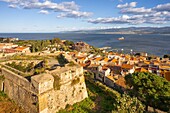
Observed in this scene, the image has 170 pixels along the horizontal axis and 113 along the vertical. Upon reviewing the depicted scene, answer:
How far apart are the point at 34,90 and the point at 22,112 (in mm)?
2704

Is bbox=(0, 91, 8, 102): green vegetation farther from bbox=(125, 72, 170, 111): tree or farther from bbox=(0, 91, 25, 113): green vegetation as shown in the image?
bbox=(125, 72, 170, 111): tree

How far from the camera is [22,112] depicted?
15.1 meters

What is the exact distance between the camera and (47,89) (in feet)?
46.5

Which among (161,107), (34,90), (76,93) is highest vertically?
(34,90)

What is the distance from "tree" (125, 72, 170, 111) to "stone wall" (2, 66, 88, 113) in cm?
528

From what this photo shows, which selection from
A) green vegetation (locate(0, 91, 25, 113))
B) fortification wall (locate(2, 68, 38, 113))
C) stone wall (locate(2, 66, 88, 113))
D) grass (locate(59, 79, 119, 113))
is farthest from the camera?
grass (locate(59, 79, 119, 113))

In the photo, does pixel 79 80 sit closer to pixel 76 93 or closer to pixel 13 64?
pixel 76 93

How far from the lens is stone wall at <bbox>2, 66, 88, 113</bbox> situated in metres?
13.7

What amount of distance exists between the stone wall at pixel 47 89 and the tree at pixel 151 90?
5278mm

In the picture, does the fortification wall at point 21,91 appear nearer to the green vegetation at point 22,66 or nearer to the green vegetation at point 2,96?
the green vegetation at point 2,96

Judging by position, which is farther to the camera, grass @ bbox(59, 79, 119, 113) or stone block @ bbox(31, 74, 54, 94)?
grass @ bbox(59, 79, 119, 113)

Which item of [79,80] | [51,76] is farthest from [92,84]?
[51,76]

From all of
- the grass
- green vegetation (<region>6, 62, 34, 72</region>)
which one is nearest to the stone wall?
the grass

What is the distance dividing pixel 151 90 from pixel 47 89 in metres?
10.1
